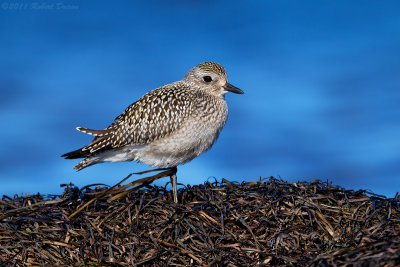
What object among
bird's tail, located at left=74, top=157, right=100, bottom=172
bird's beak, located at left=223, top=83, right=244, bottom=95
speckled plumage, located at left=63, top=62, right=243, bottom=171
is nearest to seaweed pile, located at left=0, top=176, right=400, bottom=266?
speckled plumage, located at left=63, top=62, right=243, bottom=171

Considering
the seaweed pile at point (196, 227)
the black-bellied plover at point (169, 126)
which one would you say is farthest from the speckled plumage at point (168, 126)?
the seaweed pile at point (196, 227)

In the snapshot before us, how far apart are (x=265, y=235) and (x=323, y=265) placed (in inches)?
47.5

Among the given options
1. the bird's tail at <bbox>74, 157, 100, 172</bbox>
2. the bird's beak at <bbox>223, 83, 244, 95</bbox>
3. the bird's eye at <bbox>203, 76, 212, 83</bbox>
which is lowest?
the bird's tail at <bbox>74, 157, 100, 172</bbox>

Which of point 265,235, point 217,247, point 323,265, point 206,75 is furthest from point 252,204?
point 206,75

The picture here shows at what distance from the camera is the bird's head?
7.45 meters

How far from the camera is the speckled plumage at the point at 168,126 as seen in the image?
21.7 feet

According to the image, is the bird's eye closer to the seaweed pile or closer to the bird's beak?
the bird's beak

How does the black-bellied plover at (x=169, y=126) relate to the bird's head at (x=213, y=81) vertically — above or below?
below

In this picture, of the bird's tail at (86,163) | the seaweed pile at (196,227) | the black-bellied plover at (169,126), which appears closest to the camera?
the seaweed pile at (196,227)

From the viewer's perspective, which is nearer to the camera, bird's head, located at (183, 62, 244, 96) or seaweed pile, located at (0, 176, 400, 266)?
seaweed pile, located at (0, 176, 400, 266)

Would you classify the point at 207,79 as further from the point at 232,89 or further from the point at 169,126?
the point at 169,126

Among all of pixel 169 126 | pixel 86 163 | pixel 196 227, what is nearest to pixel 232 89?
pixel 169 126

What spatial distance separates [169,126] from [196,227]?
2.20 meters

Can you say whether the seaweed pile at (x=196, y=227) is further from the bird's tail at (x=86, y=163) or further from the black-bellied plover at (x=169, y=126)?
the bird's tail at (x=86, y=163)
